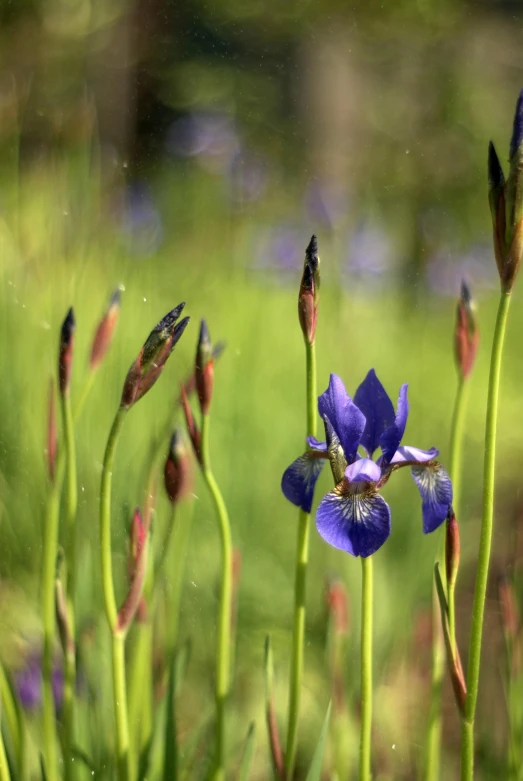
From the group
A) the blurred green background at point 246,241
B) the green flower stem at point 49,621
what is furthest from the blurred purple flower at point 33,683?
the green flower stem at point 49,621

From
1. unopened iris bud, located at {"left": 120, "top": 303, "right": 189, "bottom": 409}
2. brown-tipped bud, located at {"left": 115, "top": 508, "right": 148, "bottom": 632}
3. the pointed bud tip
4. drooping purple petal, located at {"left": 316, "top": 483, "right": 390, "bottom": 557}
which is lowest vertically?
brown-tipped bud, located at {"left": 115, "top": 508, "right": 148, "bottom": 632}

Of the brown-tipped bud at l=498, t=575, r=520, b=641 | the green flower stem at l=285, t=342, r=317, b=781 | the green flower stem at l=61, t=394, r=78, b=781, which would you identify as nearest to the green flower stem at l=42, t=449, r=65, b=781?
the green flower stem at l=61, t=394, r=78, b=781

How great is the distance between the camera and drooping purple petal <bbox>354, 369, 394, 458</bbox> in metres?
0.31

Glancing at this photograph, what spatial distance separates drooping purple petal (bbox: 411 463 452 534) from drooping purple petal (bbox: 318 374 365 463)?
3 cm

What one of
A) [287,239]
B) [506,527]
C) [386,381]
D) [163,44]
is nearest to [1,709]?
[163,44]

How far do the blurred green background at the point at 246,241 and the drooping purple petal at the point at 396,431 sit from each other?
0.14 metres

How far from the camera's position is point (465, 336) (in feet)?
1.15

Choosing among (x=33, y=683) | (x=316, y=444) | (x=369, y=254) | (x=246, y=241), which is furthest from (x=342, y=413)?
(x=369, y=254)

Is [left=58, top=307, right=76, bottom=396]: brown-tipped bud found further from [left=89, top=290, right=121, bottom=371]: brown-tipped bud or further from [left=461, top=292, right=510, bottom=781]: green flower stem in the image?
[left=461, top=292, right=510, bottom=781]: green flower stem

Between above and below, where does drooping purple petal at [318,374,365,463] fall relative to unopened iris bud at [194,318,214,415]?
below

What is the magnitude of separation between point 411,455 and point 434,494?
0.02 meters

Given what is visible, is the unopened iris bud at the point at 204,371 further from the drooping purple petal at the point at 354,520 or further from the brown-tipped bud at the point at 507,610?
the brown-tipped bud at the point at 507,610

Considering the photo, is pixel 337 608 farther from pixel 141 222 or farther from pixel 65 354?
pixel 141 222

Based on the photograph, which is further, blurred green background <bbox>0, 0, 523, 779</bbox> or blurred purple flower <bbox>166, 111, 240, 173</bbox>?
blurred purple flower <bbox>166, 111, 240, 173</bbox>
